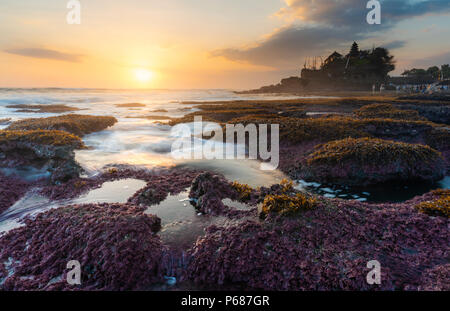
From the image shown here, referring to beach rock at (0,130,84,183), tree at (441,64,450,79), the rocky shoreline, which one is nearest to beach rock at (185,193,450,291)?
the rocky shoreline

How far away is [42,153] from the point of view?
33.2 ft

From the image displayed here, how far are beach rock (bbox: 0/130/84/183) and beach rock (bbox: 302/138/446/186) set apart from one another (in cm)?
1029

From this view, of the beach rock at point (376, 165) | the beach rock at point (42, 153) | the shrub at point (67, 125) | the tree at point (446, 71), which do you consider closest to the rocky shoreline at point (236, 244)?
the beach rock at point (42, 153)

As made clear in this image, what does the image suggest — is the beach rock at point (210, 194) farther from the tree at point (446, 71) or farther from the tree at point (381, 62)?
the tree at point (446, 71)

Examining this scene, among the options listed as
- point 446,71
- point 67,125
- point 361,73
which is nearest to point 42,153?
point 67,125

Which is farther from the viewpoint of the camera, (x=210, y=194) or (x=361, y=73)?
(x=361, y=73)

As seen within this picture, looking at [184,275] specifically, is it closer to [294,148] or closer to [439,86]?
[294,148]

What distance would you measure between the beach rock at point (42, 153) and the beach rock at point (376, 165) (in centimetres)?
1029

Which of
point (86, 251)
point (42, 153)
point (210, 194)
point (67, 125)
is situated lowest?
point (86, 251)

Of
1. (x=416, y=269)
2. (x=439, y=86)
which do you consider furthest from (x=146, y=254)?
(x=439, y=86)

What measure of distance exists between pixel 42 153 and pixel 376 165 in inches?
568

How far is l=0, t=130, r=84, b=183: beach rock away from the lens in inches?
379

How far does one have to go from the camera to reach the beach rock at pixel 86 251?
14.7 ft

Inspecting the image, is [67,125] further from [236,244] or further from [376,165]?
[376,165]
